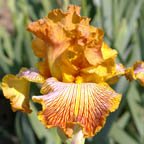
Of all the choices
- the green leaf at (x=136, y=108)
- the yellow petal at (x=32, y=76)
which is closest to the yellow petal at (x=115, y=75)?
the yellow petal at (x=32, y=76)

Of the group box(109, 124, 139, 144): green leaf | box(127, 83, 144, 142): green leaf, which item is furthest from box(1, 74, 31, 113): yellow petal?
box(127, 83, 144, 142): green leaf

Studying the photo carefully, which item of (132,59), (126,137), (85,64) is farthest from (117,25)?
(85,64)

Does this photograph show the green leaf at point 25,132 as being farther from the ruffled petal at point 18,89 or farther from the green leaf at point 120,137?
the ruffled petal at point 18,89

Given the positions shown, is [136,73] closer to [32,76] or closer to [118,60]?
[32,76]

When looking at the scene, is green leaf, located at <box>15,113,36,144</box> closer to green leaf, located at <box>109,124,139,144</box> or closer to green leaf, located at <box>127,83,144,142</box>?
green leaf, located at <box>109,124,139,144</box>

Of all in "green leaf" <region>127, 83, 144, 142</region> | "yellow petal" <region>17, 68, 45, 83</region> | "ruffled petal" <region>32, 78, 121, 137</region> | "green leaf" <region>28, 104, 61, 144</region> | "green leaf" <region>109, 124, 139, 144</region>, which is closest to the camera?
"ruffled petal" <region>32, 78, 121, 137</region>

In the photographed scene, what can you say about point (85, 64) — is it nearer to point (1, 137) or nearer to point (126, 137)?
point (126, 137)
